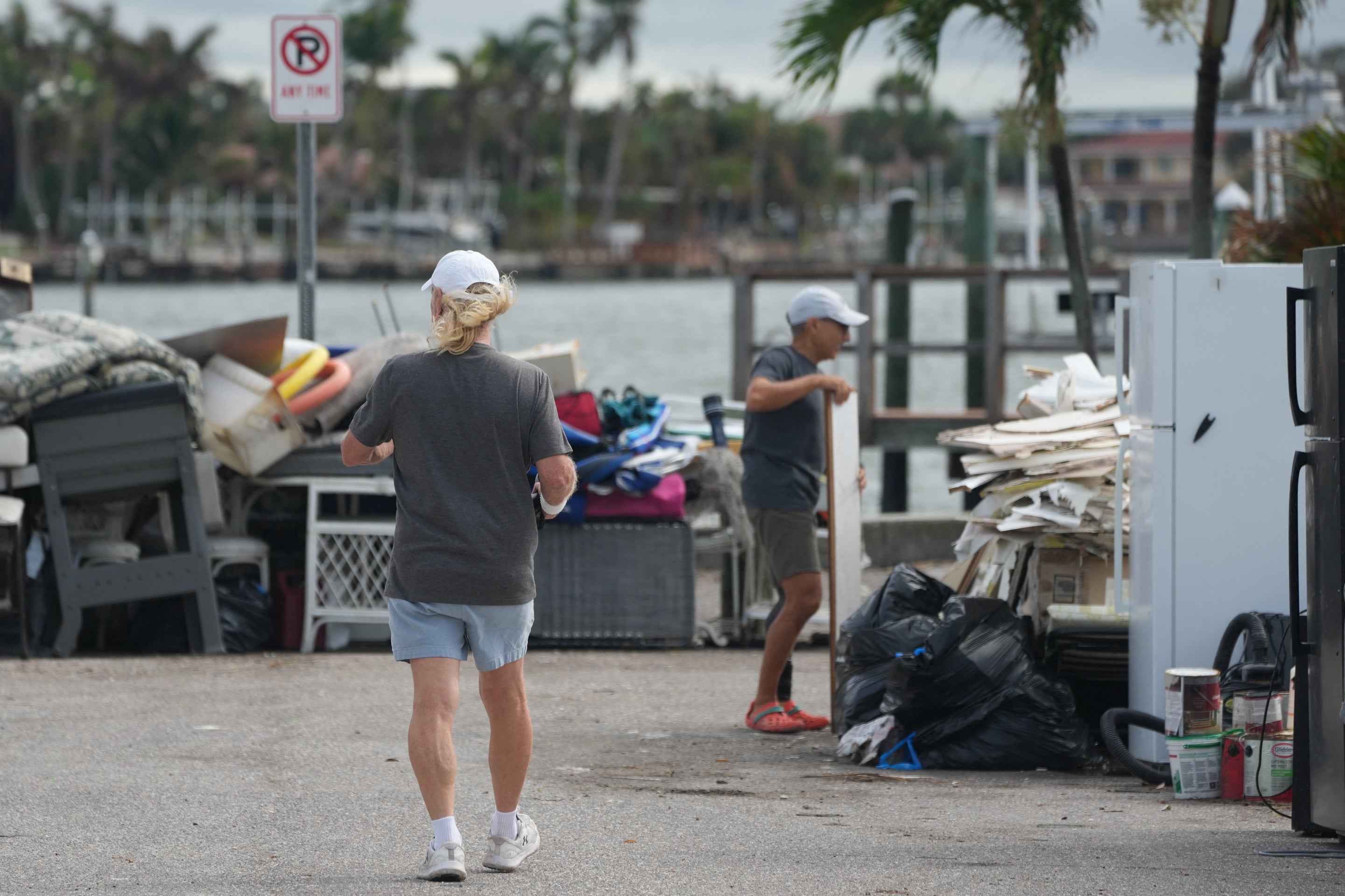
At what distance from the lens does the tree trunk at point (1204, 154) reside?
33.6 feet

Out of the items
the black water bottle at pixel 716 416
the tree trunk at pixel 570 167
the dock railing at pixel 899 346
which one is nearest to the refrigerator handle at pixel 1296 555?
the black water bottle at pixel 716 416

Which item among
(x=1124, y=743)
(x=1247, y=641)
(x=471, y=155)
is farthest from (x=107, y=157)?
(x=1247, y=641)

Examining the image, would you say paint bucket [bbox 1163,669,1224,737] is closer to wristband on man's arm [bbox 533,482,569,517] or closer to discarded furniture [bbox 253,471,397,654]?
wristband on man's arm [bbox 533,482,569,517]

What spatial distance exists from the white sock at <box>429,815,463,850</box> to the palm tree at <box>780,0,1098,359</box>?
6.70 m

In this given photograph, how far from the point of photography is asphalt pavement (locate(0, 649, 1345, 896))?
4.63 m

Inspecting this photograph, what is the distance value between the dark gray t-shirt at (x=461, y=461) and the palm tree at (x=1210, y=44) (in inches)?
263

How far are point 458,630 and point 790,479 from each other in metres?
2.53

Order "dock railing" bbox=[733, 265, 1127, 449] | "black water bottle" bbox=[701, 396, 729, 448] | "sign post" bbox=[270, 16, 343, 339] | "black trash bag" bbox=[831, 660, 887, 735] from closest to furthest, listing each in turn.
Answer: "black trash bag" bbox=[831, 660, 887, 735] < "black water bottle" bbox=[701, 396, 729, 448] < "sign post" bbox=[270, 16, 343, 339] < "dock railing" bbox=[733, 265, 1127, 449]

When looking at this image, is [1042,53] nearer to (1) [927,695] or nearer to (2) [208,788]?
(1) [927,695]

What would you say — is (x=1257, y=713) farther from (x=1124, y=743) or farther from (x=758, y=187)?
(x=758, y=187)

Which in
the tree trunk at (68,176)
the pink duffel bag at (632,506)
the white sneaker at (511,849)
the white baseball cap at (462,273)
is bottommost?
the white sneaker at (511,849)

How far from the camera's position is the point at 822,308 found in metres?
6.98

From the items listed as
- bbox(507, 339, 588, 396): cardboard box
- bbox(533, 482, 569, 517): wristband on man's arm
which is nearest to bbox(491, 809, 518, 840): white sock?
bbox(533, 482, 569, 517): wristband on man's arm

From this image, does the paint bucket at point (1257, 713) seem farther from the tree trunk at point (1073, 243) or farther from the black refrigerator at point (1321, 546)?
the tree trunk at point (1073, 243)
